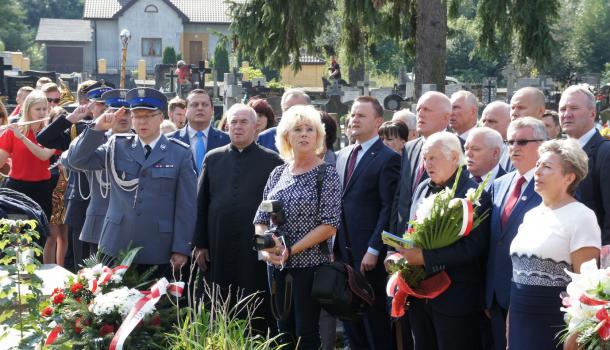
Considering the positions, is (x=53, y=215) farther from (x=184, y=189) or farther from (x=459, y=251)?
(x=459, y=251)

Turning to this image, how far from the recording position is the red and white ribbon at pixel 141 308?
17.8 ft

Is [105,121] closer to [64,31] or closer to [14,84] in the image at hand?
[14,84]

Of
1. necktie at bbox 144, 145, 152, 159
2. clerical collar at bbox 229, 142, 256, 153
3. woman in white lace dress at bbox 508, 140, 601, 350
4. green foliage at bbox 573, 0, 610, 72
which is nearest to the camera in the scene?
woman in white lace dress at bbox 508, 140, 601, 350

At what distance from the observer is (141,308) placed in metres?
5.64

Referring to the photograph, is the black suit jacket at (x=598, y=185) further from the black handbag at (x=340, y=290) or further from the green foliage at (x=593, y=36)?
the green foliage at (x=593, y=36)

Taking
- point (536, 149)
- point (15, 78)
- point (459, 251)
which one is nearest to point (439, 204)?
point (459, 251)

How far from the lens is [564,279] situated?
4918 mm

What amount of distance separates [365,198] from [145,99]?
1.74 m

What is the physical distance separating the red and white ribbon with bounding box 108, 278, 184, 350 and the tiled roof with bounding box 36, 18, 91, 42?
73.7 metres

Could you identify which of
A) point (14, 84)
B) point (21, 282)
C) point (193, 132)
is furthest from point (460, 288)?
point (14, 84)

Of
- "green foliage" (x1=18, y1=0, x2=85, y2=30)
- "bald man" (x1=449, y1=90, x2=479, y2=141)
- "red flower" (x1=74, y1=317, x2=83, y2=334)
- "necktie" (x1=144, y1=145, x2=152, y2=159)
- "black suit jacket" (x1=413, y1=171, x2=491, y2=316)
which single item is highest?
"green foliage" (x1=18, y1=0, x2=85, y2=30)

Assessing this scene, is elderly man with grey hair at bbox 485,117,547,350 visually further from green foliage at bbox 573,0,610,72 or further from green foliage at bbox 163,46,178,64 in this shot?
green foliage at bbox 163,46,178,64

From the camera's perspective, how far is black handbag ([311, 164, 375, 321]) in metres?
5.77

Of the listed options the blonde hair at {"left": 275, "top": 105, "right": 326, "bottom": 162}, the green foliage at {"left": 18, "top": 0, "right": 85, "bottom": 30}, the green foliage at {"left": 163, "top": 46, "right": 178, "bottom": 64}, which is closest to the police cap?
the blonde hair at {"left": 275, "top": 105, "right": 326, "bottom": 162}
